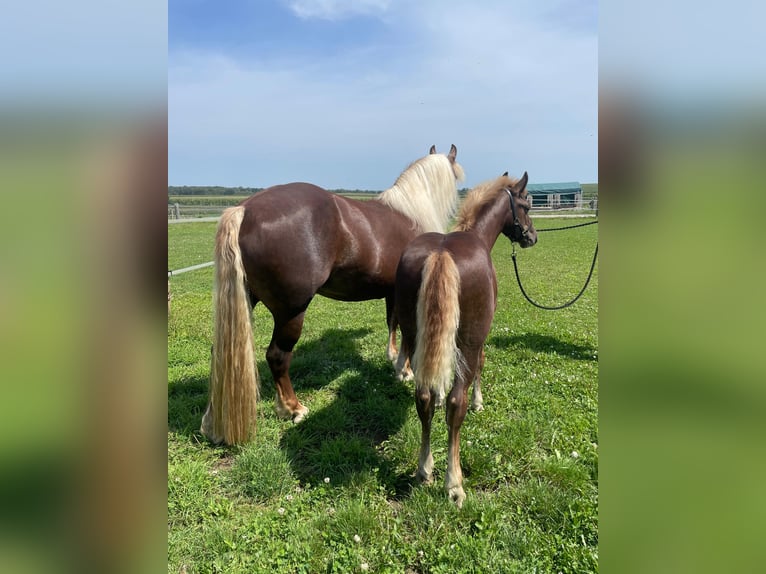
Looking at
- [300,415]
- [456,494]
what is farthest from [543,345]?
[300,415]

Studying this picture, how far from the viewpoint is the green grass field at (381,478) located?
2.22 meters

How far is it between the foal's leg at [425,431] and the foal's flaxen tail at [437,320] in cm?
16

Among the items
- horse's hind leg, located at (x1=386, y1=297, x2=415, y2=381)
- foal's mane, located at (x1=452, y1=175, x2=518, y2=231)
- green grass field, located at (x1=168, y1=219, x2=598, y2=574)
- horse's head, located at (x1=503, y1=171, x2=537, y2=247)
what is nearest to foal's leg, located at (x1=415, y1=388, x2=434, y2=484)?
green grass field, located at (x1=168, y1=219, x2=598, y2=574)

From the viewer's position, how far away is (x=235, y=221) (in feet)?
10.7

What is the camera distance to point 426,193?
463 centimetres

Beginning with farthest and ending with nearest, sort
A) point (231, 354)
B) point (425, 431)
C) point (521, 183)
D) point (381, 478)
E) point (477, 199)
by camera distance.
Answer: point (521, 183)
point (477, 199)
point (231, 354)
point (381, 478)
point (425, 431)

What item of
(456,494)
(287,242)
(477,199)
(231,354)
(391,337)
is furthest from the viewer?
(391,337)

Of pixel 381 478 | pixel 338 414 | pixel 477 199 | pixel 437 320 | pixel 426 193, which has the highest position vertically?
pixel 426 193

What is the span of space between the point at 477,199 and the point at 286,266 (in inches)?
76.2

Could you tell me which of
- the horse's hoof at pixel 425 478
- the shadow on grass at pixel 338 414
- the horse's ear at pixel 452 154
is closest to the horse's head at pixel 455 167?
the horse's ear at pixel 452 154

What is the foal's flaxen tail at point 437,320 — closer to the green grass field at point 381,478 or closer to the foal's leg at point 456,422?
the foal's leg at point 456,422

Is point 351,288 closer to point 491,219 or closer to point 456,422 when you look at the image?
point 491,219

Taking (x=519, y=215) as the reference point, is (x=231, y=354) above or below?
below
